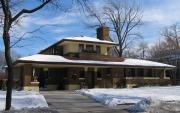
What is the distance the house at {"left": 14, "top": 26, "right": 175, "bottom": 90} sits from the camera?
132ft

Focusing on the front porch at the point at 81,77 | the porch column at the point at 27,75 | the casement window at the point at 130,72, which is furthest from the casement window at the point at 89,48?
the porch column at the point at 27,75

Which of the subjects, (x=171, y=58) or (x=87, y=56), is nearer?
(x=87, y=56)

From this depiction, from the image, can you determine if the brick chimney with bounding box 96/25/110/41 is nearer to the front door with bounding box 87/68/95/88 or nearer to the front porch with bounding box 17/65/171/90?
the front porch with bounding box 17/65/171/90

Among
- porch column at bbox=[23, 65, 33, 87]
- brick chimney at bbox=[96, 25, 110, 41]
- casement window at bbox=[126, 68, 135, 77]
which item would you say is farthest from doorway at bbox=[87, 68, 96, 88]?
brick chimney at bbox=[96, 25, 110, 41]

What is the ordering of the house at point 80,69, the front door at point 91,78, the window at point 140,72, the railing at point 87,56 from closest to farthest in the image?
the house at point 80,69, the front door at point 91,78, the railing at point 87,56, the window at point 140,72

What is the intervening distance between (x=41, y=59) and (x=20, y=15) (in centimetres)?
2174

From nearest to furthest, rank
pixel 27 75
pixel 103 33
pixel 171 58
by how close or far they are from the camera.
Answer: pixel 27 75, pixel 103 33, pixel 171 58

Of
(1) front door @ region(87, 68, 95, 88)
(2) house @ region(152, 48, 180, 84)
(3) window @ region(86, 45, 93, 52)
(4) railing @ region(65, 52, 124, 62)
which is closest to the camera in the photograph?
(1) front door @ region(87, 68, 95, 88)

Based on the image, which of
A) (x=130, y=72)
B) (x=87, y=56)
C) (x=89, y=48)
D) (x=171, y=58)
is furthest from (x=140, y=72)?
(x=171, y=58)

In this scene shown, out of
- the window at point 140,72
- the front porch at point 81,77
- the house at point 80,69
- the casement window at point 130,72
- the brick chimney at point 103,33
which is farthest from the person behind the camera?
the brick chimney at point 103,33

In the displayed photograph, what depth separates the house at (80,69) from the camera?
40237 mm

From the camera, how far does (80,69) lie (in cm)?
4331

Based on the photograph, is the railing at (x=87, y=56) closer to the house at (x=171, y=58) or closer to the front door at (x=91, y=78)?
the front door at (x=91, y=78)

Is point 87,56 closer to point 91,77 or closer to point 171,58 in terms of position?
point 91,77
